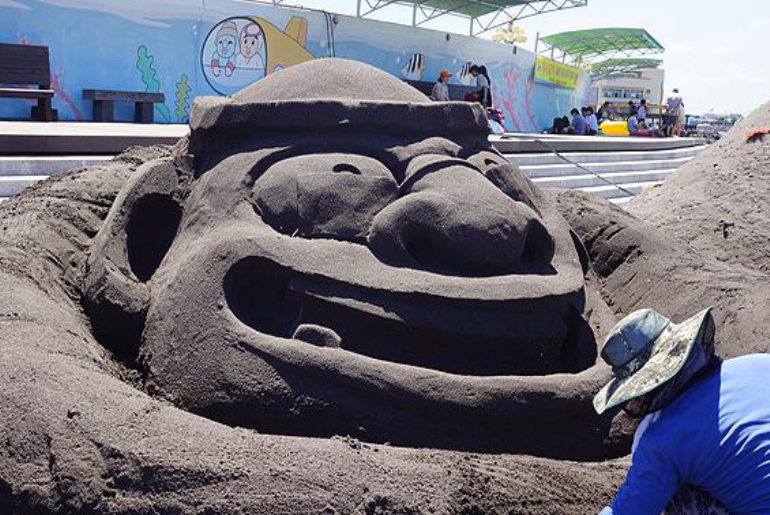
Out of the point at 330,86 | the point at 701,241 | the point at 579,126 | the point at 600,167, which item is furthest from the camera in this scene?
the point at 579,126

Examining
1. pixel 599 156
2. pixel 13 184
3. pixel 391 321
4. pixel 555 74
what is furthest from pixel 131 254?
pixel 555 74

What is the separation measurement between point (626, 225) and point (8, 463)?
2.92 metres

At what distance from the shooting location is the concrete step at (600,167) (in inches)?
405

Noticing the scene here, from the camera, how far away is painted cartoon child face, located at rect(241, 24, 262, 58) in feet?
42.0

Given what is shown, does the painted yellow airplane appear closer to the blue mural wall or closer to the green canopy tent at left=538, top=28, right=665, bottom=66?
the blue mural wall

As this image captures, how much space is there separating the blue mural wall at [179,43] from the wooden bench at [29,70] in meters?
0.52

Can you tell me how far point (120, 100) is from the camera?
37.3ft

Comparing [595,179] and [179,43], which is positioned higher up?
[179,43]

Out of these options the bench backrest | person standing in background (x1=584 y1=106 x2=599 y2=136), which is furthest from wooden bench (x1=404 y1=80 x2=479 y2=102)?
the bench backrest

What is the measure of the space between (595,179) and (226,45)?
207 inches

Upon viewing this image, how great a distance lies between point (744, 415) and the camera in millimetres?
1925

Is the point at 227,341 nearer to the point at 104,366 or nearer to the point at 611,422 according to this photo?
the point at 104,366

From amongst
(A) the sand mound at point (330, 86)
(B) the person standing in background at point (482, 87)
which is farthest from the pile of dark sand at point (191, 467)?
(B) the person standing in background at point (482, 87)

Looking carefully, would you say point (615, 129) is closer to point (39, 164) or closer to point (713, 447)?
point (39, 164)
